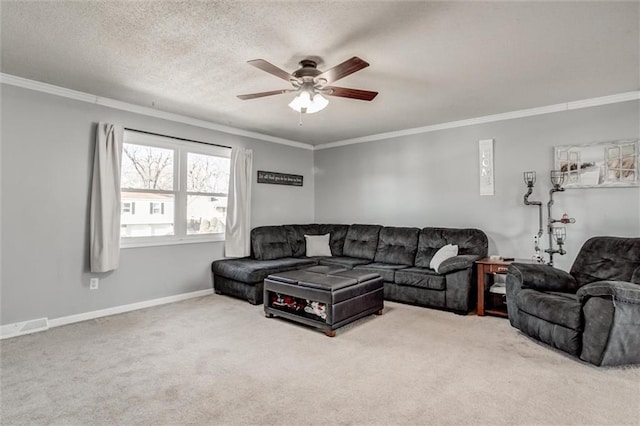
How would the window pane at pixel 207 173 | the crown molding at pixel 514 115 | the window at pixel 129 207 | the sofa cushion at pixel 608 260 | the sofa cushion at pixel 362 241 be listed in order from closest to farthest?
the sofa cushion at pixel 608 260 < the crown molding at pixel 514 115 < the window at pixel 129 207 < the window pane at pixel 207 173 < the sofa cushion at pixel 362 241

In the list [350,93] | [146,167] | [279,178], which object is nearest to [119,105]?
[146,167]

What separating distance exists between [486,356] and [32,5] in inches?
161

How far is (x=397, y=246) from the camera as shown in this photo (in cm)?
511

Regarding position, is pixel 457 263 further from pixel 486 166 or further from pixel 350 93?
pixel 350 93

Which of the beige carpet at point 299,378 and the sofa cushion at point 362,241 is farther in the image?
the sofa cushion at point 362,241

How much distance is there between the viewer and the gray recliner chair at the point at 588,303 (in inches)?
100

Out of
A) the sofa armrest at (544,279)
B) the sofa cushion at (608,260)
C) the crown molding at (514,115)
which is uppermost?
the crown molding at (514,115)

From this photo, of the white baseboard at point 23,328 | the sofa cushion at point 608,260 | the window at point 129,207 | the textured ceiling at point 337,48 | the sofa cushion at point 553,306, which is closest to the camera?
the textured ceiling at point 337,48

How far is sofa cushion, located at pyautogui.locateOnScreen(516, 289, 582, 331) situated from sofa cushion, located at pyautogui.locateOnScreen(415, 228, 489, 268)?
1119mm

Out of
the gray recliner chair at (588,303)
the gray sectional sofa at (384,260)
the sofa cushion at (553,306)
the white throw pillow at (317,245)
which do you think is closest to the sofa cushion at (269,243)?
the gray sectional sofa at (384,260)

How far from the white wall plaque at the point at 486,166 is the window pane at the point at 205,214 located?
12.3 ft

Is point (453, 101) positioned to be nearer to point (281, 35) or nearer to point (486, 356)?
point (281, 35)

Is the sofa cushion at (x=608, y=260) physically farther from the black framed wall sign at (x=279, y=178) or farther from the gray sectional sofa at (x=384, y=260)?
the black framed wall sign at (x=279, y=178)

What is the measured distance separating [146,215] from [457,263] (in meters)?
3.87
